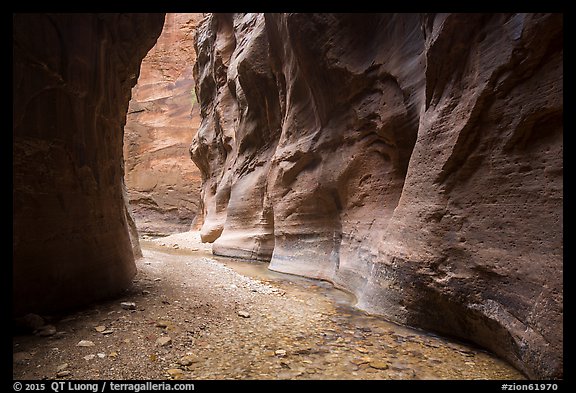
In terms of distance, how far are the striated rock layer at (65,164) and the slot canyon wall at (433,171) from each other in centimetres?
349

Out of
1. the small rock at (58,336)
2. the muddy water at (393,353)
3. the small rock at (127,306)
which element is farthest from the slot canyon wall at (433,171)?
the small rock at (58,336)

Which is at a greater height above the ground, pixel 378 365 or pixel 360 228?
pixel 360 228

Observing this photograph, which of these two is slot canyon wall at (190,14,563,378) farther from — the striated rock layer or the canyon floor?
the striated rock layer

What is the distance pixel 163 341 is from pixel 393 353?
205 cm

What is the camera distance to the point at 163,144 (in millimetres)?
23969

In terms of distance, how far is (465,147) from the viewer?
355cm

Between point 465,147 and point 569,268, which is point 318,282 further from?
point 569,268

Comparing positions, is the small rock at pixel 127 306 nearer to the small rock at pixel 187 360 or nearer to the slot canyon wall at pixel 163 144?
the small rock at pixel 187 360

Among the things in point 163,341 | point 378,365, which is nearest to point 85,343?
point 163,341

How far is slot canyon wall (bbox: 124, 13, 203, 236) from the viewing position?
22.2 m

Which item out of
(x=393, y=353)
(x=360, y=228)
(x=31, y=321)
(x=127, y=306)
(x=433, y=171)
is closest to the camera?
(x=31, y=321)

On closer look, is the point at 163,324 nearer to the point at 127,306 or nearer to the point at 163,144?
the point at 127,306

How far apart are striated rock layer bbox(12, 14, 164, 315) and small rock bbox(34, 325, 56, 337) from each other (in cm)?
31

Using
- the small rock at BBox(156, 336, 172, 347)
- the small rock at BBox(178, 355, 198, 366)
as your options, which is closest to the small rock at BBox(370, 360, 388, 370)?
the small rock at BBox(178, 355, 198, 366)
